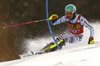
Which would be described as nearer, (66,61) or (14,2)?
(66,61)

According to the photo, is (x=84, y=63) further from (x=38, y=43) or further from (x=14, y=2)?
(x=14, y=2)

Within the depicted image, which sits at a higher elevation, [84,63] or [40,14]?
[40,14]

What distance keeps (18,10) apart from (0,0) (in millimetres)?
485

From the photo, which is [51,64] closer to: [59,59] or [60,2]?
[59,59]

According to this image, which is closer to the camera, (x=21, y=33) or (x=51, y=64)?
(x=51, y=64)

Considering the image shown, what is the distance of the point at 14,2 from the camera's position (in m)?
4.12

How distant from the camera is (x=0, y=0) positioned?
13.2 feet

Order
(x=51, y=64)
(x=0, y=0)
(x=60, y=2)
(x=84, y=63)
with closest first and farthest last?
(x=84, y=63) → (x=51, y=64) → (x=0, y=0) → (x=60, y=2)

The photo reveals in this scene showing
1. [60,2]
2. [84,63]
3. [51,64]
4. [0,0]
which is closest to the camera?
[84,63]

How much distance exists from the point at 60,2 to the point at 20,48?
1555mm

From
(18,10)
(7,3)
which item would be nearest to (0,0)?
(7,3)

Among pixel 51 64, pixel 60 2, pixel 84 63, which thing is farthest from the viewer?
pixel 60 2

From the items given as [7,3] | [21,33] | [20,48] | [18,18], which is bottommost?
[20,48]

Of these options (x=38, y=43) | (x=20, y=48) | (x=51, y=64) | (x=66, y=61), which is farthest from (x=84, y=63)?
(x=20, y=48)
